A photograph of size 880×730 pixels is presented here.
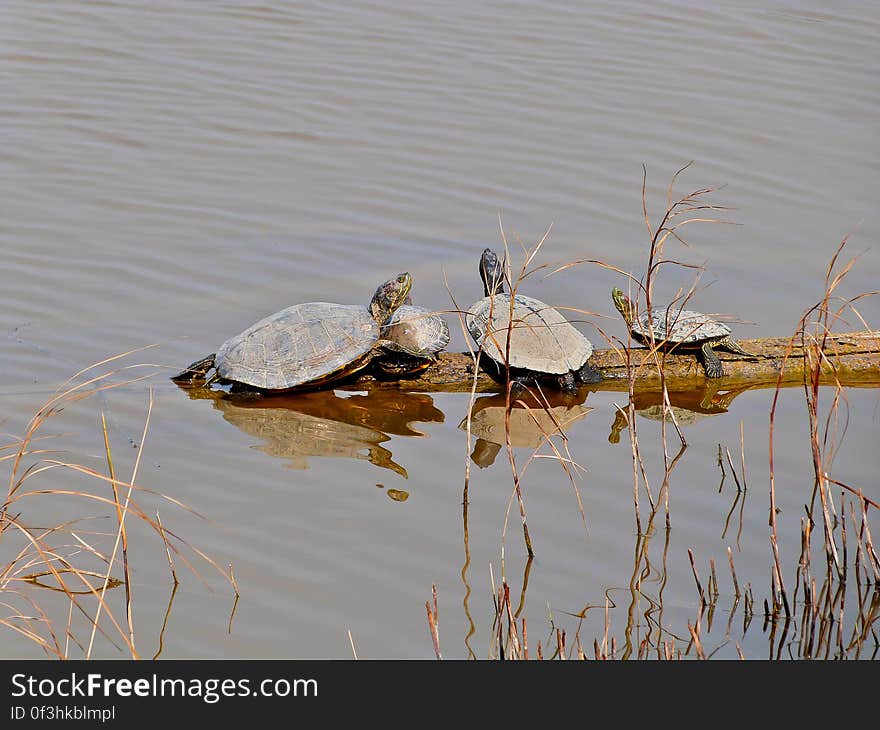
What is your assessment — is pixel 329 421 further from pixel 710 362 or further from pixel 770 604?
pixel 770 604

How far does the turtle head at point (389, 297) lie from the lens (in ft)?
18.9

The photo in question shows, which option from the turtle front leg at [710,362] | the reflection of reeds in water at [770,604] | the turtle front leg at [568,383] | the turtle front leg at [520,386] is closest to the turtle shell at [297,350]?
the turtle front leg at [520,386]

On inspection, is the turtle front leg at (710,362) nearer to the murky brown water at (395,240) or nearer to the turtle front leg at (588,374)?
the murky brown water at (395,240)

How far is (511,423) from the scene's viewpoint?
546 cm

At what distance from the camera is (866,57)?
1027 cm

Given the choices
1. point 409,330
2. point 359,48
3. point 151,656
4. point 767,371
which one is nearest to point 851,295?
point 767,371

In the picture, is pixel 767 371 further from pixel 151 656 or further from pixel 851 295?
pixel 151 656

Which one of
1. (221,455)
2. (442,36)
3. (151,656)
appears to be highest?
(442,36)

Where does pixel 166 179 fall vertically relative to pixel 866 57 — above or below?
below

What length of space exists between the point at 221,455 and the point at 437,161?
14.4ft

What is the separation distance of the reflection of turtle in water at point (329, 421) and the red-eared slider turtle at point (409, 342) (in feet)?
0.53

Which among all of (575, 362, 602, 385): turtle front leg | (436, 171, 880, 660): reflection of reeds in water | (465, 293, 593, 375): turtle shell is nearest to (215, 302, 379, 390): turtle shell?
(465, 293, 593, 375): turtle shell

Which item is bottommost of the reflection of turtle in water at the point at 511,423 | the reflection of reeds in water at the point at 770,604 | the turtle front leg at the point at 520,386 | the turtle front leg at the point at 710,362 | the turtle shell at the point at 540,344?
the reflection of reeds in water at the point at 770,604

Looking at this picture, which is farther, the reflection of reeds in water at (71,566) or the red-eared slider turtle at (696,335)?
the red-eared slider turtle at (696,335)
